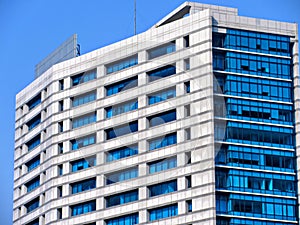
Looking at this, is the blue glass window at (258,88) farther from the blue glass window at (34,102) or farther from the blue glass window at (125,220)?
the blue glass window at (34,102)

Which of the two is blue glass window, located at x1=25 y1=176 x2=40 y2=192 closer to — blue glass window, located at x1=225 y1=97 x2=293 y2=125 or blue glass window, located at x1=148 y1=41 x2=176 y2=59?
blue glass window, located at x1=148 y1=41 x2=176 y2=59

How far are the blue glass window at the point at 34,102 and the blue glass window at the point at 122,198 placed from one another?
25.4 meters

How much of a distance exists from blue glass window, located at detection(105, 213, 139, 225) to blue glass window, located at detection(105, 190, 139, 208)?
2097 mm

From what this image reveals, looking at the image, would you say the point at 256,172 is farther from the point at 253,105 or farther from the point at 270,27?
the point at 270,27

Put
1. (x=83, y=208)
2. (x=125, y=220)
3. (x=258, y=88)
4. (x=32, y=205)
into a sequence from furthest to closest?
(x=32, y=205), (x=83, y=208), (x=125, y=220), (x=258, y=88)

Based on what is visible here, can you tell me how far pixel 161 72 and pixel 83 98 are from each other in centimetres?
1527

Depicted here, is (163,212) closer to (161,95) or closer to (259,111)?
(161,95)

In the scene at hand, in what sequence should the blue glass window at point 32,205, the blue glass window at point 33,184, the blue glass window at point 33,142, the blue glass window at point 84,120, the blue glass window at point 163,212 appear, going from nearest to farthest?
the blue glass window at point 163,212 < the blue glass window at point 84,120 < the blue glass window at point 32,205 < the blue glass window at point 33,184 < the blue glass window at point 33,142

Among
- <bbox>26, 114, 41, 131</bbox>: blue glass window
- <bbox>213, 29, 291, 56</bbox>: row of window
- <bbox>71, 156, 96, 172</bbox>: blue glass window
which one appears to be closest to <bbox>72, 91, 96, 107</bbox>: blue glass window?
<bbox>71, 156, 96, 172</bbox>: blue glass window

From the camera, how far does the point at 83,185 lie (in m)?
181

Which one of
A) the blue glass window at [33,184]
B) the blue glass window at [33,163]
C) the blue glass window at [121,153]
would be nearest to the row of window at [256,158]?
the blue glass window at [121,153]

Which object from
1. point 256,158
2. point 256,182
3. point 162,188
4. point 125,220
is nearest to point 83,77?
point 125,220

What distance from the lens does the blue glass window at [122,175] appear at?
174 m

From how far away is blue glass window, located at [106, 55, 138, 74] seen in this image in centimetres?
17838
